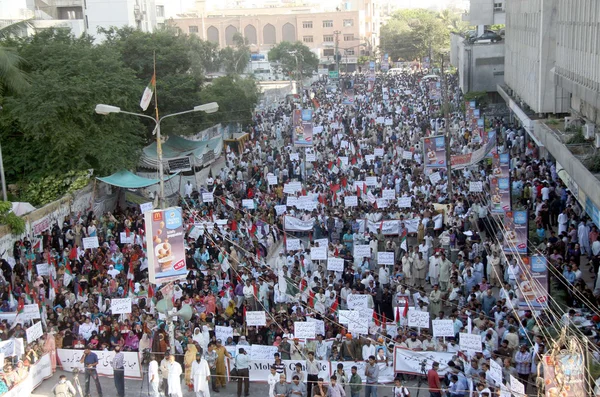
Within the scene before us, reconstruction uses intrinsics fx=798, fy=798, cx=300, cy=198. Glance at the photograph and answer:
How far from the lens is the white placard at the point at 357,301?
15750 mm

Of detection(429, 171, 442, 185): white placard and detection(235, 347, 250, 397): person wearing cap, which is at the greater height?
detection(429, 171, 442, 185): white placard

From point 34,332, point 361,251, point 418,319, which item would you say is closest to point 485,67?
point 361,251

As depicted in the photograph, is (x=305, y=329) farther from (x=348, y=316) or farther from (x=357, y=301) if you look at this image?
(x=357, y=301)

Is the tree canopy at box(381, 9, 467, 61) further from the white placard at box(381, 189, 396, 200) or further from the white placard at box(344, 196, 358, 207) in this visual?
the white placard at box(344, 196, 358, 207)

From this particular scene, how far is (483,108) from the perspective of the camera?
159ft

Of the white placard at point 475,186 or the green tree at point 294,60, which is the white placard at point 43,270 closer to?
the white placard at point 475,186

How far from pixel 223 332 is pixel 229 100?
101 ft

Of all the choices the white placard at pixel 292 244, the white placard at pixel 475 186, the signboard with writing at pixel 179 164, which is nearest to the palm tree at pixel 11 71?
the signboard with writing at pixel 179 164

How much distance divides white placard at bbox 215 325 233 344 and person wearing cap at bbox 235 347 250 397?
0.94 m

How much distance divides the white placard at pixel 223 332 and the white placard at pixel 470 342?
4.36 meters

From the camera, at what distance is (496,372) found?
12.3m

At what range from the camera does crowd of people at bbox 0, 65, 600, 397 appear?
1418 centimetres

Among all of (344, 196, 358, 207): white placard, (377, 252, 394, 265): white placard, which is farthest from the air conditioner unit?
(377, 252, 394, 265): white placard

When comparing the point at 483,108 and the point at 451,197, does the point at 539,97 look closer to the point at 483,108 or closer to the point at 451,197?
the point at 451,197
